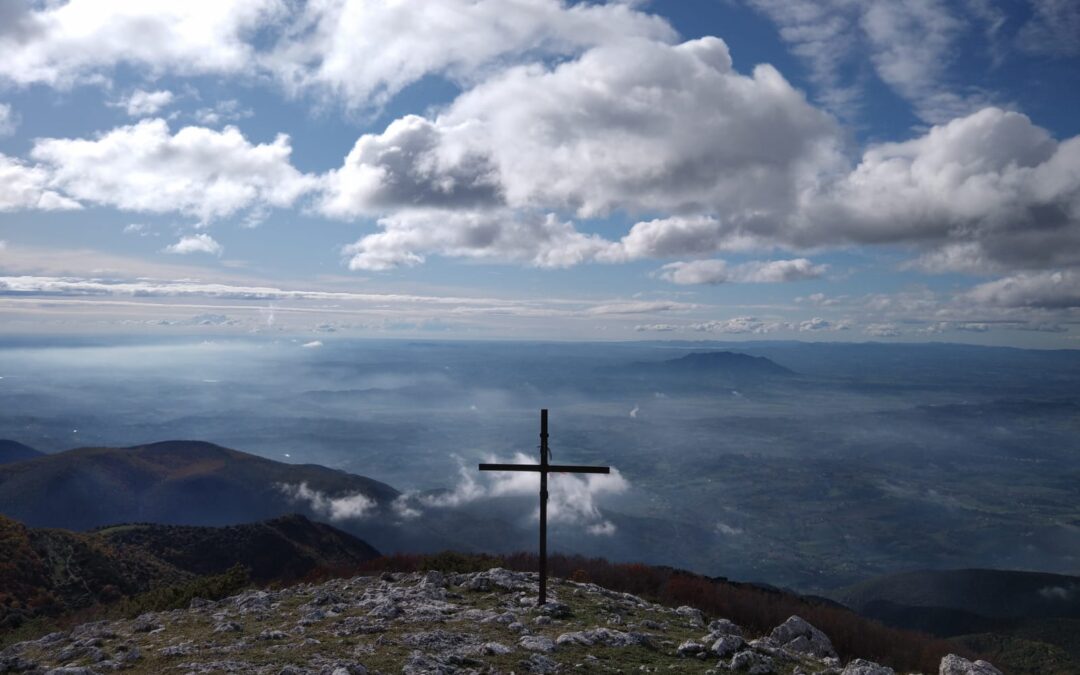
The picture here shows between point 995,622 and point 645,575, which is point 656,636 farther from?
point 995,622

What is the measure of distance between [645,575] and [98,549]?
67.8 metres

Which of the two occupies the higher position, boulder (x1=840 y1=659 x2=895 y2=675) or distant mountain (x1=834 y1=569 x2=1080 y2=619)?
boulder (x1=840 y1=659 x2=895 y2=675)

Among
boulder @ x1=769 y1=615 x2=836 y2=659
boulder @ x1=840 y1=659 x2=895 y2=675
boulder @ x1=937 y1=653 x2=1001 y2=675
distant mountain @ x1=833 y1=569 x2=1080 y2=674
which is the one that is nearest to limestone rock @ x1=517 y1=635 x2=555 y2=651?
boulder @ x1=840 y1=659 x2=895 y2=675

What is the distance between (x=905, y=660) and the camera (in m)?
25.6

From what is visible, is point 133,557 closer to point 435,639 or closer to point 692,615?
point 435,639

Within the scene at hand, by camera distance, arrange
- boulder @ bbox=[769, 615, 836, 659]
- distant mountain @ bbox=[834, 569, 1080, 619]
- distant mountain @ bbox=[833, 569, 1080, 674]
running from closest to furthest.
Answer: boulder @ bbox=[769, 615, 836, 659] < distant mountain @ bbox=[833, 569, 1080, 674] < distant mountain @ bbox=[834, 569, 1080, 619]

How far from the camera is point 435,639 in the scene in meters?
17.1

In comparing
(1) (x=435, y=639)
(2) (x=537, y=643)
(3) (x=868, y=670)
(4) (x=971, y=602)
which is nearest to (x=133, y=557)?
(1) (x=435, y=639)

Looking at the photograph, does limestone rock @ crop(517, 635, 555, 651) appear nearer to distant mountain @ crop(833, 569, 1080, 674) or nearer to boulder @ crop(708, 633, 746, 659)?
boulder @ crop(708, 633, 746, 659)

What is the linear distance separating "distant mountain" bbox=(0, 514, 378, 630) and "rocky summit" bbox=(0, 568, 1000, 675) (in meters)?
13.3

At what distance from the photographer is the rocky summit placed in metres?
15.5

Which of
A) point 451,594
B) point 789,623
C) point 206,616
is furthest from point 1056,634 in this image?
point 206,616

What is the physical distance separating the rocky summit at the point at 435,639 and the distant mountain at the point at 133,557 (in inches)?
522

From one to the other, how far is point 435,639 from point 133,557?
77735 mm
